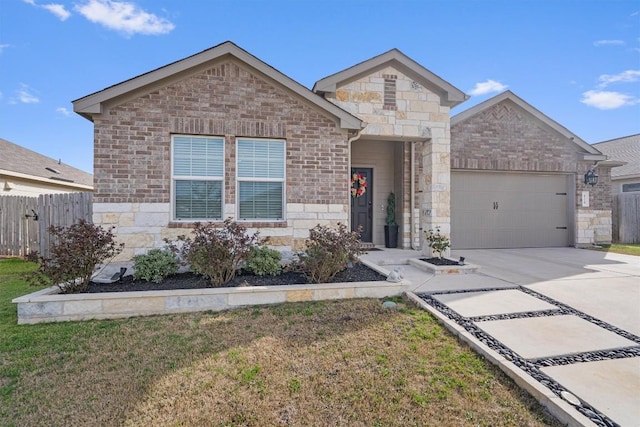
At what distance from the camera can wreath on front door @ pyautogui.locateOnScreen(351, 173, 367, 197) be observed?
998 centimetres

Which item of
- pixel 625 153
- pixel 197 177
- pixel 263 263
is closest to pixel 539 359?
pixel 263 263

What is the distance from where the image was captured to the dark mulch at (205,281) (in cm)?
520

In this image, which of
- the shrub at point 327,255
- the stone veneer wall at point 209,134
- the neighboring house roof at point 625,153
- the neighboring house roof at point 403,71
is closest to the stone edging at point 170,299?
the shrub at point 327,255

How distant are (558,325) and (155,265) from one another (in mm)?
6125

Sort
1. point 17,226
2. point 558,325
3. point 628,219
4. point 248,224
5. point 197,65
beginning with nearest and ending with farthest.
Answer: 1. point 558,325
2. point 197,65
3. point 248,224
4. point 17,226
5. point 628,219

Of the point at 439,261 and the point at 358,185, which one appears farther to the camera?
the point at 358,185

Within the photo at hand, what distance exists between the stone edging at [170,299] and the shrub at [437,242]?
100 inches

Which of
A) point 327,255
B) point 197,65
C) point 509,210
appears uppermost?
point 197,65

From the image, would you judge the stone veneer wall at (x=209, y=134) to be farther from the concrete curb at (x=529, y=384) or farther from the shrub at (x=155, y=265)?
the concrete curb at (x=529, y=384)

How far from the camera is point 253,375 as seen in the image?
9.86 ft

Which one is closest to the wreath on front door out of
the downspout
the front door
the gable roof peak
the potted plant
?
the front door

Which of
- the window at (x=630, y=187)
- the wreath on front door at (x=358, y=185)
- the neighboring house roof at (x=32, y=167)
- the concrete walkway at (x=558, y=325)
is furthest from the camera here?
the window at (x=630, y=187)

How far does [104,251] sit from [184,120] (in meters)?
2.85

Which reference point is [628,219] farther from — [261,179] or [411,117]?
[261,179]
